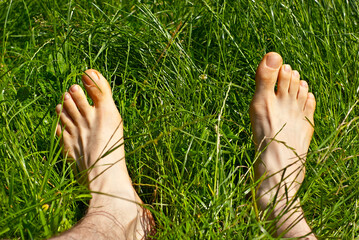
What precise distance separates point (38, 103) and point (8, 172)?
44 cm

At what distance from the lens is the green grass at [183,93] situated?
1931mm

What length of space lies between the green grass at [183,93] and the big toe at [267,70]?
0.09 meters

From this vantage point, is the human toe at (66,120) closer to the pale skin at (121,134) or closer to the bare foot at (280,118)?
the pale skin at (121,134)

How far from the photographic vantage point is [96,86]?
2.24 metres

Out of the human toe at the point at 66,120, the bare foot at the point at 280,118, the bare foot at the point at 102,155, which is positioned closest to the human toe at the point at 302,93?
the bare foot at the point at 280,118

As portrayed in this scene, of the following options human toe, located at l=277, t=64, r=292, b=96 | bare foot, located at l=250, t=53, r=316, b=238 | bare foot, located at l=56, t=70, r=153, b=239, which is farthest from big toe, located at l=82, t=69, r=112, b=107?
human toe, located at l=277, t=64, r=292, b=96

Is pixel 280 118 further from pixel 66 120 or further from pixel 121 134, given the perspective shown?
pixel 66 120

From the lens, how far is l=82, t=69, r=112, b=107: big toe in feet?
7.41

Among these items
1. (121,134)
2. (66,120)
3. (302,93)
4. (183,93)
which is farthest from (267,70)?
(66,120)

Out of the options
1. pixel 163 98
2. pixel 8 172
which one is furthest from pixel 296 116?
pixel 8 172

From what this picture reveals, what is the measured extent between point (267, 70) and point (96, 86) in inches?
27.8

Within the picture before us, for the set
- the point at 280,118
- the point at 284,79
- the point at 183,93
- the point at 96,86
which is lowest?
the point at 280,118

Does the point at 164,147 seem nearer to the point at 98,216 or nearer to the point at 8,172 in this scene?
the point at 98,216

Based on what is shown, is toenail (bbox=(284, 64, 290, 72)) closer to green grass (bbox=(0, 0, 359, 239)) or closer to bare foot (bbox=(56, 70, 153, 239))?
green grass (bbox=(0, 0, 359, 239))
